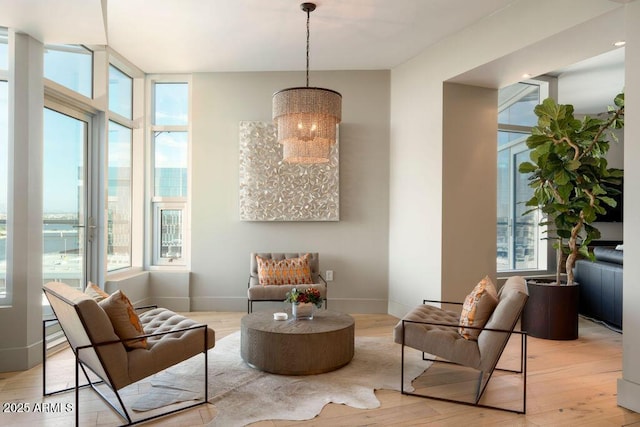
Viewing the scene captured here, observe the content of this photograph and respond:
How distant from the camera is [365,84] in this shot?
5711mm

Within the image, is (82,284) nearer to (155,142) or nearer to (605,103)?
(155,142)

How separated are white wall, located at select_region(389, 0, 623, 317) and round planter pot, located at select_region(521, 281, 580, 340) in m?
0.63

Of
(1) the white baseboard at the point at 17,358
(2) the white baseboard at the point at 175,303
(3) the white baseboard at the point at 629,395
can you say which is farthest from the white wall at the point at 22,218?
(3) the white baseboard at the point at 629,395

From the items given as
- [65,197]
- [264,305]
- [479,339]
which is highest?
[65,197]

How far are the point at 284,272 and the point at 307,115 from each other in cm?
218

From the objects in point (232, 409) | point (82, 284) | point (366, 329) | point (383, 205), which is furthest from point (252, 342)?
point (383, 205)

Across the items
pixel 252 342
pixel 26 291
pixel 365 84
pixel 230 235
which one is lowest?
pixel 252 342

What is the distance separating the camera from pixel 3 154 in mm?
3629

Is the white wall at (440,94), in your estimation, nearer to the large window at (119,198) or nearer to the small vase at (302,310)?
the small vase at (302,310)

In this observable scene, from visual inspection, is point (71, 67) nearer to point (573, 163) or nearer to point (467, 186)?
point (467, 186)

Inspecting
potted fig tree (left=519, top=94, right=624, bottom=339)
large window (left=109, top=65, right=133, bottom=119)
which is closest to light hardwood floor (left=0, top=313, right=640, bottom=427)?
potted fig tree (left=519, top=94, right=624, bottom=339)

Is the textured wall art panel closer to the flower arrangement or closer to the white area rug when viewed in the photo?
the flower arrangement

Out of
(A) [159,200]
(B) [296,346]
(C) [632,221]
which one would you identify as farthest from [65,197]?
(C) [632,221]

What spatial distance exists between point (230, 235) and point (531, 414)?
3.99m
